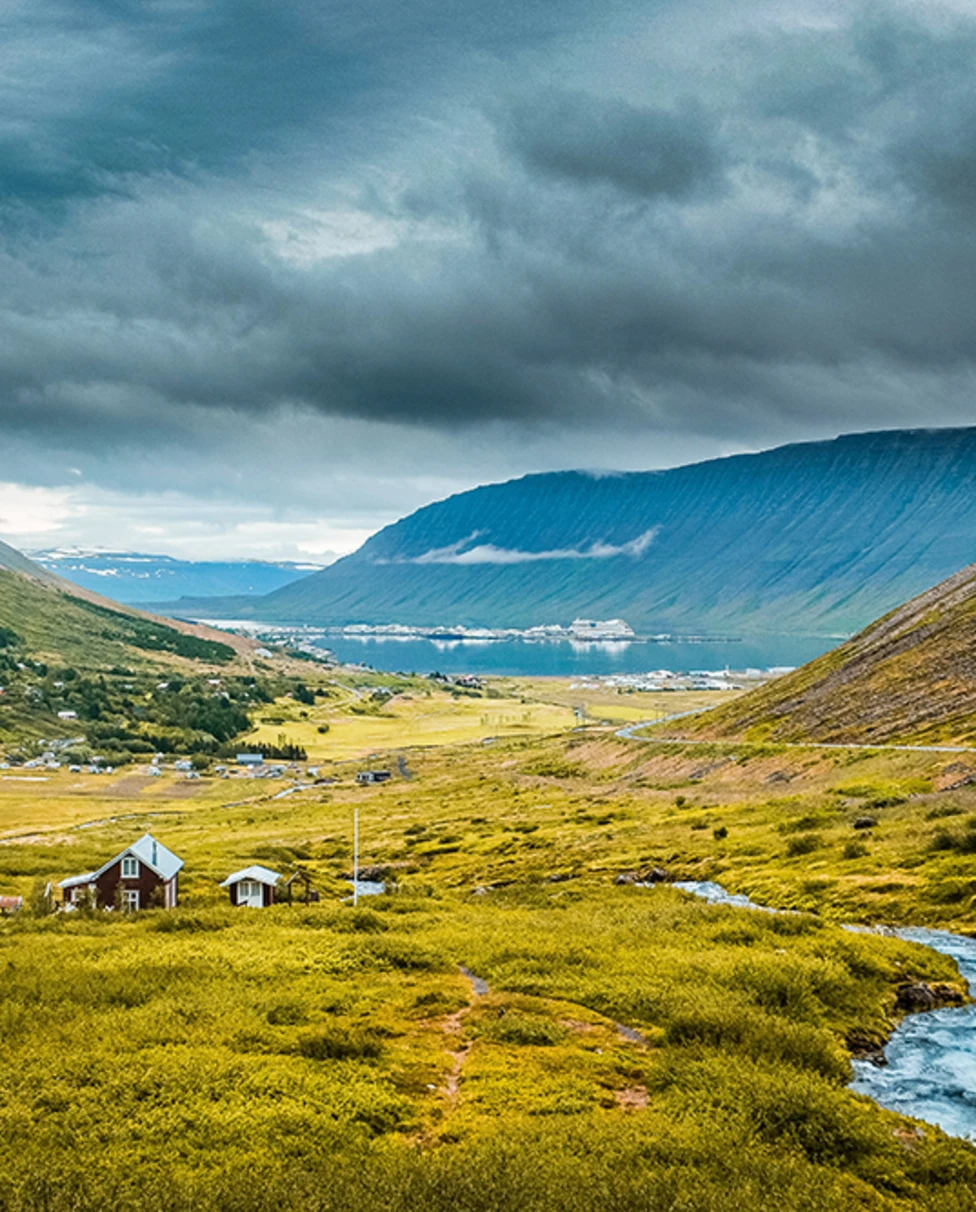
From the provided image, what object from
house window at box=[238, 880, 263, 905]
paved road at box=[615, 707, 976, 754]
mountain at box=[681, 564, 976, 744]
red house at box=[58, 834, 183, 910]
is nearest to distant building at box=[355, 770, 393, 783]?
paved road at box=[615, 707, 976, 754]

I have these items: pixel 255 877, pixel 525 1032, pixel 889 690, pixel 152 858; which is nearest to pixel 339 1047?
pixel 525 1032

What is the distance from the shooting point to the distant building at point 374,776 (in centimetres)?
18875

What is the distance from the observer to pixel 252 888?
6731 centimetres

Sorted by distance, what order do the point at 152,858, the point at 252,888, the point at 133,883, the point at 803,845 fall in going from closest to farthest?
1. the point at 133,883
2. the point at 152,858
3. the point at 252,888
4. the point at 803,845

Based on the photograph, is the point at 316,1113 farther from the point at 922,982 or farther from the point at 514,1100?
the point at 922,982

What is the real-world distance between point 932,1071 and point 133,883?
51972mm

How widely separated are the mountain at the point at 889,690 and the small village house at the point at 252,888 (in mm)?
70089

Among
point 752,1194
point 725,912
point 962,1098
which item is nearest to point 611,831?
point 725,912

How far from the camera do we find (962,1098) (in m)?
31.0

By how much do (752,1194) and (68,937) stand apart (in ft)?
136

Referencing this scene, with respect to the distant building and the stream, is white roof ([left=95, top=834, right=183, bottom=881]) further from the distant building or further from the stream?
the distant building

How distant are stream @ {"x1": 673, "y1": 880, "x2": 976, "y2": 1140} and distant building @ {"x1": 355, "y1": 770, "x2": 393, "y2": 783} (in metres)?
153

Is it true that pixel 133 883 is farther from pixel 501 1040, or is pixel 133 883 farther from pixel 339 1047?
pixel 501 1040

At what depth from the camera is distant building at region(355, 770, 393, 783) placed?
18875cm
